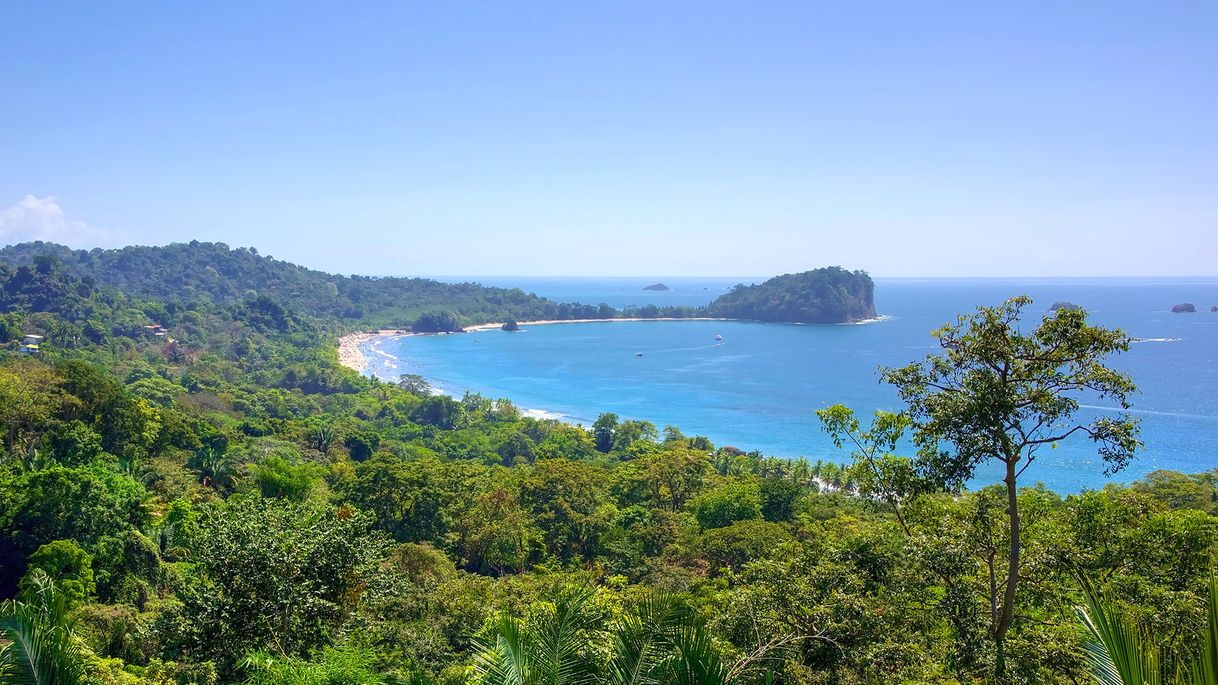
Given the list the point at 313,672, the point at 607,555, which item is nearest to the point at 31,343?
the point at 607,555

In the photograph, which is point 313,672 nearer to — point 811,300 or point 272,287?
point 811,300

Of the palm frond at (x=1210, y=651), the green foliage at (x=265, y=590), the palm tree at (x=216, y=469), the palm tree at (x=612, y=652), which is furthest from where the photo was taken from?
the palm tree at (x=216, y=469)

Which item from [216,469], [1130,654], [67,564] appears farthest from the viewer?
[216,469]

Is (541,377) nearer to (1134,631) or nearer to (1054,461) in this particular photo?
(1054,461)

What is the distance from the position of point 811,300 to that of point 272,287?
131 meters

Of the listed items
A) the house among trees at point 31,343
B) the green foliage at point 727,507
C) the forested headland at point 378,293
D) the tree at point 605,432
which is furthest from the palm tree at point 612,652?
the forested headland at point 378,293

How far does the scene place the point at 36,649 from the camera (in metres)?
4.04

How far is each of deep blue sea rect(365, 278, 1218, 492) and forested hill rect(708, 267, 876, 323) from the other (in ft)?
21.9

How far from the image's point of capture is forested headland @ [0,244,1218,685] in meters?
5.73

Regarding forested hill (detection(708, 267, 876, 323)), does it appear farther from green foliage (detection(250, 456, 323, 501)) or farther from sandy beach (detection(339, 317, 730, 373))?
green foliage (detection(250, 456, 323, 501))

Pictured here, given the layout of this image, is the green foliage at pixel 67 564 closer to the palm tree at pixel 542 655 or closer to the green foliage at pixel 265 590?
the green foliage at pixel 265 590

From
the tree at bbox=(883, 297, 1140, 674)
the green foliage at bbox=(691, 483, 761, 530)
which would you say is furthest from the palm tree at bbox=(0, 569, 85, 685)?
the green foliage at bbox=(691, 483, 761, 530)

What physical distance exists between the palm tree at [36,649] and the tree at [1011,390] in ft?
24.0

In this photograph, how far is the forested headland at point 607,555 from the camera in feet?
18.8
